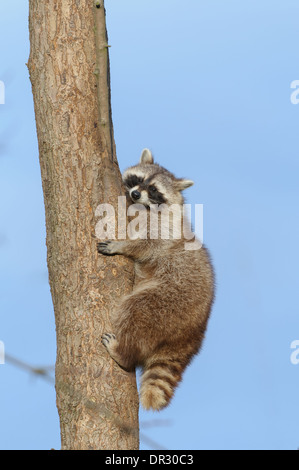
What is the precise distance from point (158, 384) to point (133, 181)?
1987 millimetres

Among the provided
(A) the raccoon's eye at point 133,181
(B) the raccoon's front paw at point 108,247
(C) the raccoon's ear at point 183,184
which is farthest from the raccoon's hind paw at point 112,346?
(C) the raccoon's ear at point 183,184

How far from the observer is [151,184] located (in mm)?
5301

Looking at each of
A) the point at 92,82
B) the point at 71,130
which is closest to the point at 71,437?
the point at 71,130

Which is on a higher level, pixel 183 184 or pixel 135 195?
pixel 183 184

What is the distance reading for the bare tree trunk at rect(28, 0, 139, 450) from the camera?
12.4 ft

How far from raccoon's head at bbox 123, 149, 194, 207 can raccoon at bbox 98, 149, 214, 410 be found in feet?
1.80

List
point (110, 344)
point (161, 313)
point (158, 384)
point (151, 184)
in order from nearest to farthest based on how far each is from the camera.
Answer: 1. point (110, 344)
2. point (158, 384)
3. point (161, 313)
4. point (151, 184)

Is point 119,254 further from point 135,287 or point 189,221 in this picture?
point 189,221

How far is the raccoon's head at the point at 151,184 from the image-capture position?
16.8 feet

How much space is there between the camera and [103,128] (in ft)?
13.5

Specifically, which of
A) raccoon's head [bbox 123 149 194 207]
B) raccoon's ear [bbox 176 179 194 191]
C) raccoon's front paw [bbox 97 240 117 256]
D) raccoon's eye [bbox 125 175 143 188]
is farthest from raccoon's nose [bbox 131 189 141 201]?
raccoon's front paw [bbox 97 240 117 256]

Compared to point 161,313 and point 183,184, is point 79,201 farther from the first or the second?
point 183,184

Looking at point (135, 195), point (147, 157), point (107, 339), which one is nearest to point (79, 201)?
point (107, 339)

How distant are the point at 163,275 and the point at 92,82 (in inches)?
59.8
